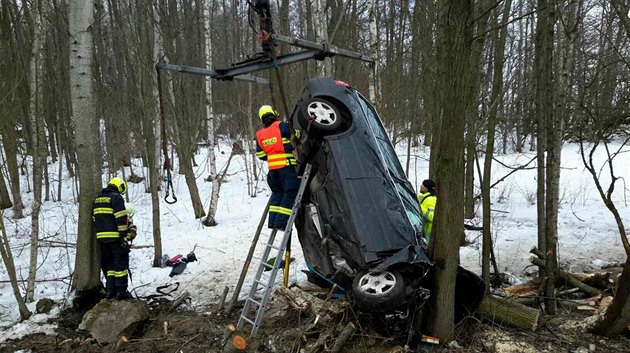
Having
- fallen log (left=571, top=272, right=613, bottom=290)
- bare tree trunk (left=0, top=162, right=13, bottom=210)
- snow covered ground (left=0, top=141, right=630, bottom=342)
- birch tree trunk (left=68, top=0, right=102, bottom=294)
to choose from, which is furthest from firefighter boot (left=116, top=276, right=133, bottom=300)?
bare tree trunk (left=0, top=162, right=13, bottom=210)

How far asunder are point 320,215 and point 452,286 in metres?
1.45

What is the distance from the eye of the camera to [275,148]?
484 centimetres

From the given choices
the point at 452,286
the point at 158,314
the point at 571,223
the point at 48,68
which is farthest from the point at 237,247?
the point at 48,68

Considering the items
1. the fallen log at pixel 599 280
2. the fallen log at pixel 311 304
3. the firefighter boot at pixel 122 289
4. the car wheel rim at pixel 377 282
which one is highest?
the car wheel rim at pixel 377 282

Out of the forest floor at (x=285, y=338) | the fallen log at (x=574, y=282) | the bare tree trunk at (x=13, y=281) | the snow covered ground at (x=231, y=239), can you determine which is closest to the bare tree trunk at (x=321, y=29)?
the snow covered ground at (x=231, y=239)

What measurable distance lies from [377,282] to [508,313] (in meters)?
1.57

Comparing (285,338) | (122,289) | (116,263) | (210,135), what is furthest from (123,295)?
(210,135)

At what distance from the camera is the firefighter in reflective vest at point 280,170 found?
4.74m

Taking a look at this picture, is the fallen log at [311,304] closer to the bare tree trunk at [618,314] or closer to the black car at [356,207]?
the black car at [356,207]

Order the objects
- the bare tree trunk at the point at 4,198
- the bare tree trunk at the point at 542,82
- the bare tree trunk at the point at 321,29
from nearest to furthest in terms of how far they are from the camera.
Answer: the bare tree trunk at the point at 542,82, the bare tree trunk at the point at 321,29, the bare tree trunk at the point at 4,198

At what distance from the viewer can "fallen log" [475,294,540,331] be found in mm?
3807

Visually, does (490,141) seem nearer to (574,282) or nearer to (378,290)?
(574,282)

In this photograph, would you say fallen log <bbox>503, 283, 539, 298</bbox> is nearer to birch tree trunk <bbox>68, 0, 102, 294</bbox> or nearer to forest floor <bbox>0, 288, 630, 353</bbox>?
forest floor <bbox>0, 288, 630, 353</bbox>

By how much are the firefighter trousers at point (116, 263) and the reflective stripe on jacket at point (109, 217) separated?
118 mm
